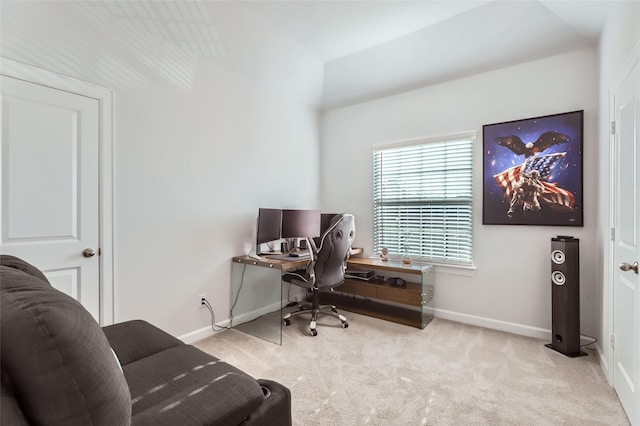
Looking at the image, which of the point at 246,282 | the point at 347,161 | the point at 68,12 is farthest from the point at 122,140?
the point at 347,161

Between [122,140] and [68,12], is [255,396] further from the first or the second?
[68,12]

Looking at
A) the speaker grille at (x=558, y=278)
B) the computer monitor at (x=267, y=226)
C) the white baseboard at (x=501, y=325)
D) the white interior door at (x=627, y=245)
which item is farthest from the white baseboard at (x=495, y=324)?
the computer monitor at (x=267, y=226)

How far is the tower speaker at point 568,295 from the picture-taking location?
262 cm

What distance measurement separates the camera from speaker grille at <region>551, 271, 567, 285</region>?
266cm

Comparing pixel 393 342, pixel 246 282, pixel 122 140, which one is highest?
pixel 122 140

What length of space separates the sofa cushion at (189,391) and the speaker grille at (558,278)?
8.88 ft

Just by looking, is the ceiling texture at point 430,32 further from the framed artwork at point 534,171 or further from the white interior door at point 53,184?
the white interior door at point 53,184

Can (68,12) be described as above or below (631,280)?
above

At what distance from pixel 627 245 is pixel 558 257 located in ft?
2.73

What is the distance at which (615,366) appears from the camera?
2.09 metres

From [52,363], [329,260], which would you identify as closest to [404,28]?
[329,260]

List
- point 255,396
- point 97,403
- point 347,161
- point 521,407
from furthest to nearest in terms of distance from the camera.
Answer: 1. point 347,161
2. point 521,407
3. point 255,396
4. point 97,403

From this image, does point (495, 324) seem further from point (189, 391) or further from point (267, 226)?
point (189, 391)

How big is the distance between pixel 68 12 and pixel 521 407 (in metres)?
3.93
